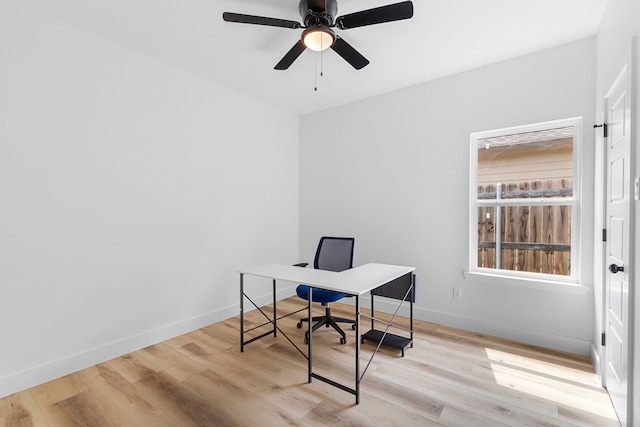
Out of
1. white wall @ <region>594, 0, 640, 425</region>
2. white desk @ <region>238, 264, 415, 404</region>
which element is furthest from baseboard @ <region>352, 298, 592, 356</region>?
white desk @ <region>238, 264, 415, 404</region>

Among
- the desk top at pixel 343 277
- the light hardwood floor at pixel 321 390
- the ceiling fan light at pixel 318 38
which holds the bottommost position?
the light hardwood floor at pixel 321 390

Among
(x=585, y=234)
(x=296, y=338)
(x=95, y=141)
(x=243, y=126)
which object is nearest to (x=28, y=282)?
(x=95, y=141)

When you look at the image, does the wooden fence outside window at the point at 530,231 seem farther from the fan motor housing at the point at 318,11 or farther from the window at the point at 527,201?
the fan motor housing at the point at 318,11

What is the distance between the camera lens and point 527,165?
2949 millimetres

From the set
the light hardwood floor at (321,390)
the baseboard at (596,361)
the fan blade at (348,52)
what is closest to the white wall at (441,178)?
the baseboard at (596,361)

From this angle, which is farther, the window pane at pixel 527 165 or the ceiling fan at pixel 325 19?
the window pane at pixel 527 165

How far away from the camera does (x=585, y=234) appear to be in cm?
256

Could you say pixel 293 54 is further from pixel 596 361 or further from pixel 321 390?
pixel 596 361

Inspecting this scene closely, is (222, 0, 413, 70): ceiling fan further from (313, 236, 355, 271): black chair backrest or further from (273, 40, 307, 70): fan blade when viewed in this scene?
(313, 236, 355, 271): black chair backrest

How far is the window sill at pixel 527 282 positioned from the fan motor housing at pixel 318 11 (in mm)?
2707

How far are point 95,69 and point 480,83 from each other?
3609mm

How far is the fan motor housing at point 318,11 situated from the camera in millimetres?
1914

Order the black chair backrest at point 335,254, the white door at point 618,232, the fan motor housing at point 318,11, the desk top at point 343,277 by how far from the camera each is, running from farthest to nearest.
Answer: the black chair backrest at point 335,254
the desk top at point 343,277
the fan motor housing at point 318,11
the white door at point 618,232

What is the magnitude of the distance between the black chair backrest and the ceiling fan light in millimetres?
1884
